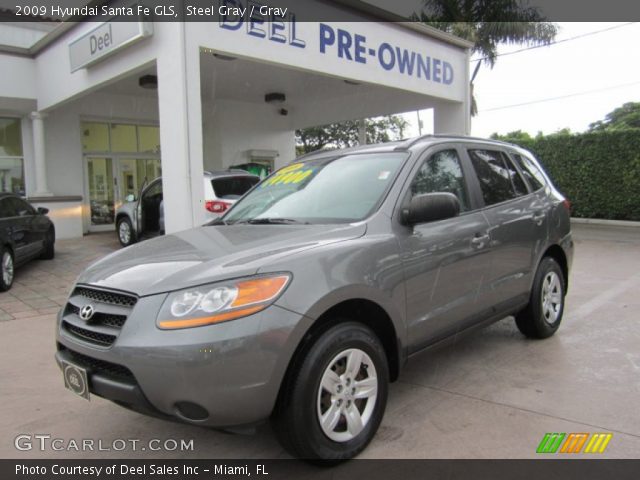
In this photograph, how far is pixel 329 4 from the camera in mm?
9602

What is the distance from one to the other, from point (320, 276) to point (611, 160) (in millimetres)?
14717

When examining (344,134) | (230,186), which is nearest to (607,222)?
(230,186)

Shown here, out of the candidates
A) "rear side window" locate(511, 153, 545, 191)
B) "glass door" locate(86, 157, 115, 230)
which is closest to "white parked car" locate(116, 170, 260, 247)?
"glass door" locate(86, 157, 115, 230)

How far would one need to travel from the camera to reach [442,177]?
3.83m

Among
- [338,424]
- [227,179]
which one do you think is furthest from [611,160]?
[338,424]

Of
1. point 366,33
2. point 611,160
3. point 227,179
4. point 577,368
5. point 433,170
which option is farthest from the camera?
point 611,160

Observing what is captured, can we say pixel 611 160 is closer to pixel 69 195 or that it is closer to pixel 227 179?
pixel 227 179

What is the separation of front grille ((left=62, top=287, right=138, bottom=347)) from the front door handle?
237cm

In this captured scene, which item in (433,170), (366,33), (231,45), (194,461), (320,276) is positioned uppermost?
(366,33)

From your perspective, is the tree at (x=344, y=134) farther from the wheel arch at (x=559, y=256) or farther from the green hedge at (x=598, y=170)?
the wheel arch at (x=559, y=256)

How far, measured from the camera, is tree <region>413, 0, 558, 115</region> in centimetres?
1909

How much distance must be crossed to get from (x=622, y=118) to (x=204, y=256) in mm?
53338

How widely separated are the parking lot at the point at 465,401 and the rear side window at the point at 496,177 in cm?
138

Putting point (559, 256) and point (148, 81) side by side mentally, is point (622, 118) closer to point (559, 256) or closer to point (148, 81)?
point (148, 81)
